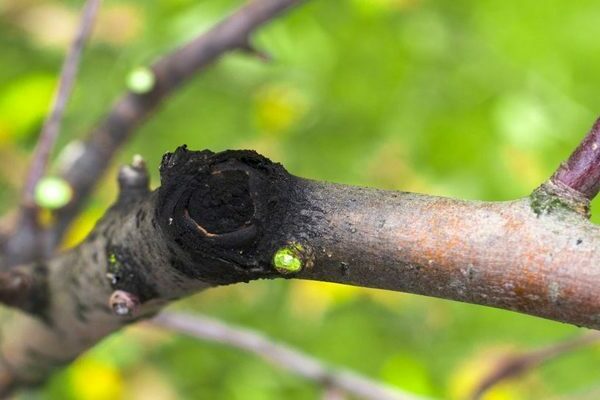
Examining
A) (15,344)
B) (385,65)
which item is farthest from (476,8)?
(15,344)

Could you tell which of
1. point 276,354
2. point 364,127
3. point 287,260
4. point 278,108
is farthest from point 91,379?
point 287,260

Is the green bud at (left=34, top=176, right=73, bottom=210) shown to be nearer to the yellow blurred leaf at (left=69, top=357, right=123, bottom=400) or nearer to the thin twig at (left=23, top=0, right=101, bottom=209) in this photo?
the thin twig at (left=23, top=0, right=101, bottom=209)

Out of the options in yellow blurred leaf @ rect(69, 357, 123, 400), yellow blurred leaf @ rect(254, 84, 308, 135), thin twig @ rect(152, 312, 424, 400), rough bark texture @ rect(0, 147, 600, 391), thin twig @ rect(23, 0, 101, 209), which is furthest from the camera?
yellow blurred leaf @ rect(254, 84, 308, 135)

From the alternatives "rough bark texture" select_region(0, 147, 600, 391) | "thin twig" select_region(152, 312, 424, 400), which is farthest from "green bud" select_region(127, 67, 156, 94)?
"rough bark texture" select_region(0, 147, 600, 391)

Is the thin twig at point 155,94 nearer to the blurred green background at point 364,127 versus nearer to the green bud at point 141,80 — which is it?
the green bud at point 141,80

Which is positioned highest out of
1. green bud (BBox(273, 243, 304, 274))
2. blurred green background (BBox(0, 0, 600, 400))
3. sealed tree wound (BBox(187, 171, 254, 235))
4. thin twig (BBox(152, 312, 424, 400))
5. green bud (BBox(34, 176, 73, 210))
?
blurred green background (BBox(0, 0, 600, 400))

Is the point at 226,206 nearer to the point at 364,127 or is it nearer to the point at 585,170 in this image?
the point at 585,170

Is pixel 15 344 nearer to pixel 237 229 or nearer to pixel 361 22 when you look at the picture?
pixel 237 229
